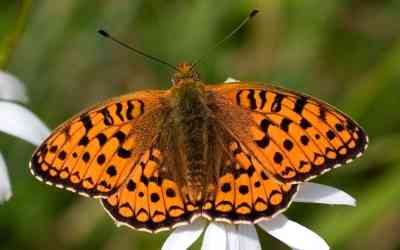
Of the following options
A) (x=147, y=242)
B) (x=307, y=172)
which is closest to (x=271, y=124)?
(x=307, y=172)

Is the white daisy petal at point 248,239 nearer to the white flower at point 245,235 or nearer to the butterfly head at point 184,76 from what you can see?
the white flower at point 245,235

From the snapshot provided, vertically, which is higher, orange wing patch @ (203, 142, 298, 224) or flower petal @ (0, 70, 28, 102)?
orange wing patch @ (203, 142, 298, 224)

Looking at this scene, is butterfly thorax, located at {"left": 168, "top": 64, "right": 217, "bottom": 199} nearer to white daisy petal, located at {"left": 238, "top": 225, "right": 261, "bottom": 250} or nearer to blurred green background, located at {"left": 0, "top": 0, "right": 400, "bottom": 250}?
white daisy petal, located at {"left": 238, "top": 225, "right": 261, "bottom": 250}

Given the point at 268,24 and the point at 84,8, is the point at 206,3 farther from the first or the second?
the point at 84,8

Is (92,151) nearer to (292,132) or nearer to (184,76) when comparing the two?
(184,76)

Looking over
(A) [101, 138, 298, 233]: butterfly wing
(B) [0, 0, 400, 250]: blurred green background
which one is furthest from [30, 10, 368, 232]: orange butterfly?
(B) [0, 0, 400, 250]: blurred green background

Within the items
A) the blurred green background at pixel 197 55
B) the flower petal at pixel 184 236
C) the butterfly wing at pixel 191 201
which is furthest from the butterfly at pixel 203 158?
the blurred green background at pixel 197 55
